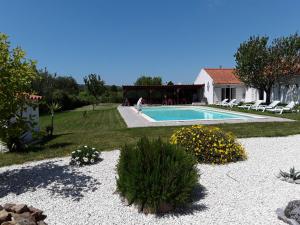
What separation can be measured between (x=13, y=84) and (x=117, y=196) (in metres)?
2.73

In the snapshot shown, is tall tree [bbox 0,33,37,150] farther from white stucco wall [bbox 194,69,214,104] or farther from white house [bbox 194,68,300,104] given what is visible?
white stucco wall [bbox 194,69,214,104]

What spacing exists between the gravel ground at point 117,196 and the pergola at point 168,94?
102 ft

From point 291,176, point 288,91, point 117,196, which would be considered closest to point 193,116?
point 288,91

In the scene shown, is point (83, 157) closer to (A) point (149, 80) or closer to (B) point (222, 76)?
(B) point (222, 76)

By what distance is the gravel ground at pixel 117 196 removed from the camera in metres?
4.16

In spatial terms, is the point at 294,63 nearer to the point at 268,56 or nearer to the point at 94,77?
the point at 268,56

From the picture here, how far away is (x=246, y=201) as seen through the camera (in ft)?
15.2

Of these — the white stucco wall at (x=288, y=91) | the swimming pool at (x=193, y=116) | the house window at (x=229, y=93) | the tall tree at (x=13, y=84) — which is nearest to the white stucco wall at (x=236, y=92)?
the house window at (x=229, y=93)

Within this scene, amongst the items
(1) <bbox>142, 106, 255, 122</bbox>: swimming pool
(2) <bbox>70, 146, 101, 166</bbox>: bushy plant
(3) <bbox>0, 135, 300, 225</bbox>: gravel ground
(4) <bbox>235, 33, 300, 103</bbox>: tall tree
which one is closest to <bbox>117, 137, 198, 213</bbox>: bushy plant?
(3) <bbox>0, 135, 300, 225</bbox>: gravel ground

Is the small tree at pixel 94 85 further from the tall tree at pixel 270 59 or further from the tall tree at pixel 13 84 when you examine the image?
the tall tree at pixel 13 84

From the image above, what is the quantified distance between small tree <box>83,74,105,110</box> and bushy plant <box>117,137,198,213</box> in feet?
118

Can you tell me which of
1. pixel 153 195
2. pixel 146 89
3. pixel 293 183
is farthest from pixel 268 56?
pixel 153 195

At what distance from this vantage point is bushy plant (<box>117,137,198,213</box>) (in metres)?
4.24

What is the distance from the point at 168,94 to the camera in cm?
3953
